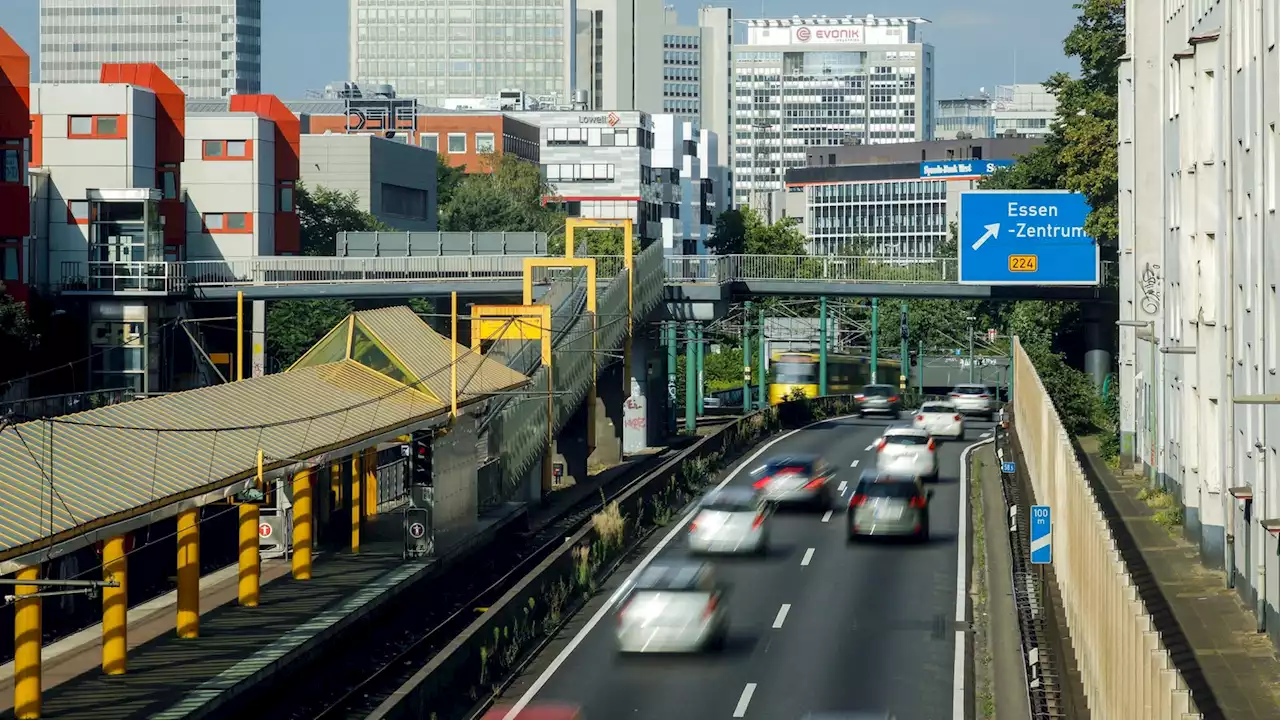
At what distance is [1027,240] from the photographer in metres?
59.6

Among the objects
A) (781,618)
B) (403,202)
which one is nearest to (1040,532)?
(781,618)

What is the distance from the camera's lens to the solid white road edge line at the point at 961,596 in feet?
88.2

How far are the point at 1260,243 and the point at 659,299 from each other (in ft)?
115

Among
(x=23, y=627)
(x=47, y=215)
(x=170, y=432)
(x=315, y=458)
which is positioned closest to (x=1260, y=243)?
(x=315, y=458)

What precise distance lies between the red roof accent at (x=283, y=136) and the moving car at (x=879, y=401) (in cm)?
3007

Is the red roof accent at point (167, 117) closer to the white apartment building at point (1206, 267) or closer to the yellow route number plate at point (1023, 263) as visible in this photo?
the yellow route number plate at point (1023, 263)

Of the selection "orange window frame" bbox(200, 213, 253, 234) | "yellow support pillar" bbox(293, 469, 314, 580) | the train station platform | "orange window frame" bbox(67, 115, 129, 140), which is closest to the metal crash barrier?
the train station platform

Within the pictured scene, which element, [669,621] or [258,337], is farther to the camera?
[258,337]

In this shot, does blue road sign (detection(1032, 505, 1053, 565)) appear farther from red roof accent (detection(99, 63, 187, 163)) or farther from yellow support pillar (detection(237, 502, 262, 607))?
red roof accent (detection(99, 63, 187, 163))

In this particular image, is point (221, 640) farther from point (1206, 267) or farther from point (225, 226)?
point (225, 226)

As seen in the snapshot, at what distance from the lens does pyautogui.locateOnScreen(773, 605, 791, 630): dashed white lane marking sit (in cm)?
3278

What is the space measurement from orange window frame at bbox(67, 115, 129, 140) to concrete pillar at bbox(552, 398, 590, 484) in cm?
2830

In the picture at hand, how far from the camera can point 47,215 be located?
73.6m

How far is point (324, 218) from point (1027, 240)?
61.5 metres
